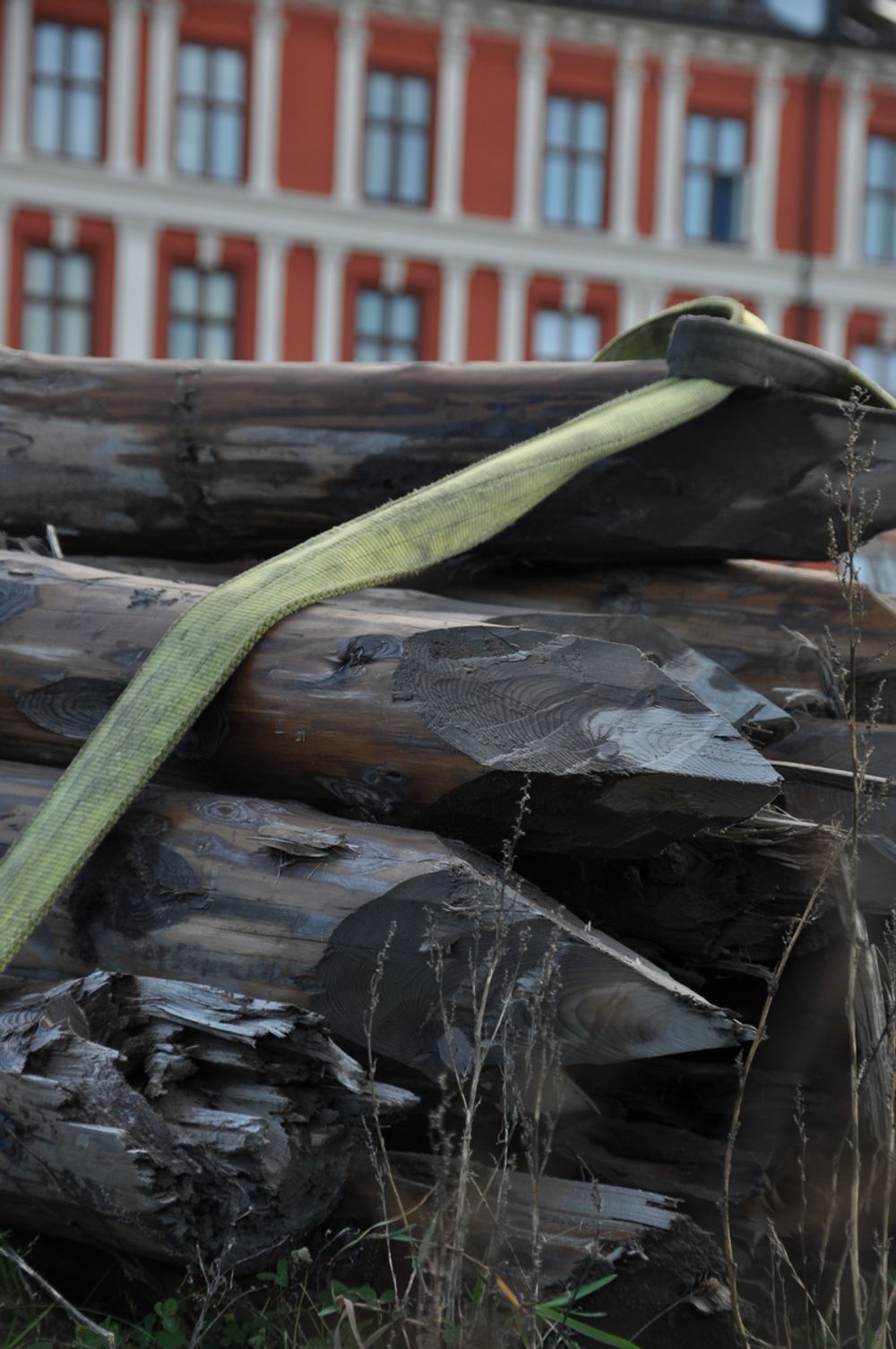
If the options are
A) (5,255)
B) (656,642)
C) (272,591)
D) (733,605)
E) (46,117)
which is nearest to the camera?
(272,591)

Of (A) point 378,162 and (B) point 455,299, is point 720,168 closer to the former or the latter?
(B) point 455,299

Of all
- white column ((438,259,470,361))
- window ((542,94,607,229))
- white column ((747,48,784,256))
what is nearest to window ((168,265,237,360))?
white column ((438,259,470,361))

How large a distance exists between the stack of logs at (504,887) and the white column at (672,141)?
25.3m

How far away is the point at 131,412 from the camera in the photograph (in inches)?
139

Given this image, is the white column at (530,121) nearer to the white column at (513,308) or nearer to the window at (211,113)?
the white column at (513,308)

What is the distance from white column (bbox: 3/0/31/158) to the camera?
25062mm

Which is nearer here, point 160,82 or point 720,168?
point 160,82

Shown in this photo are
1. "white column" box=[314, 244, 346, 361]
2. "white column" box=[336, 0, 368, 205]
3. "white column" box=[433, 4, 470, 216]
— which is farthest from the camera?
"white column" box=[433, 4, 470, 216]

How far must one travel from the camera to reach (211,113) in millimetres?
26203

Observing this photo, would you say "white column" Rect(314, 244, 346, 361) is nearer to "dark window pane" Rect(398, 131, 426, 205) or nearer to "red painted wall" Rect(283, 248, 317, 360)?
"red painted wall" Rect(283, 248, 317, 360)

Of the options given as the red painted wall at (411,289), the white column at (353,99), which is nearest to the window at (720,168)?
the red painted wall at (411,289)

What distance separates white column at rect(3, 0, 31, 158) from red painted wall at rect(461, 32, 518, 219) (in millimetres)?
6690

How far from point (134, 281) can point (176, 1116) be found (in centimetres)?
2492

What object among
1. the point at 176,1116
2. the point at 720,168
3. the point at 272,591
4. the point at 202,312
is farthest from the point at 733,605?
the point at 720,168
